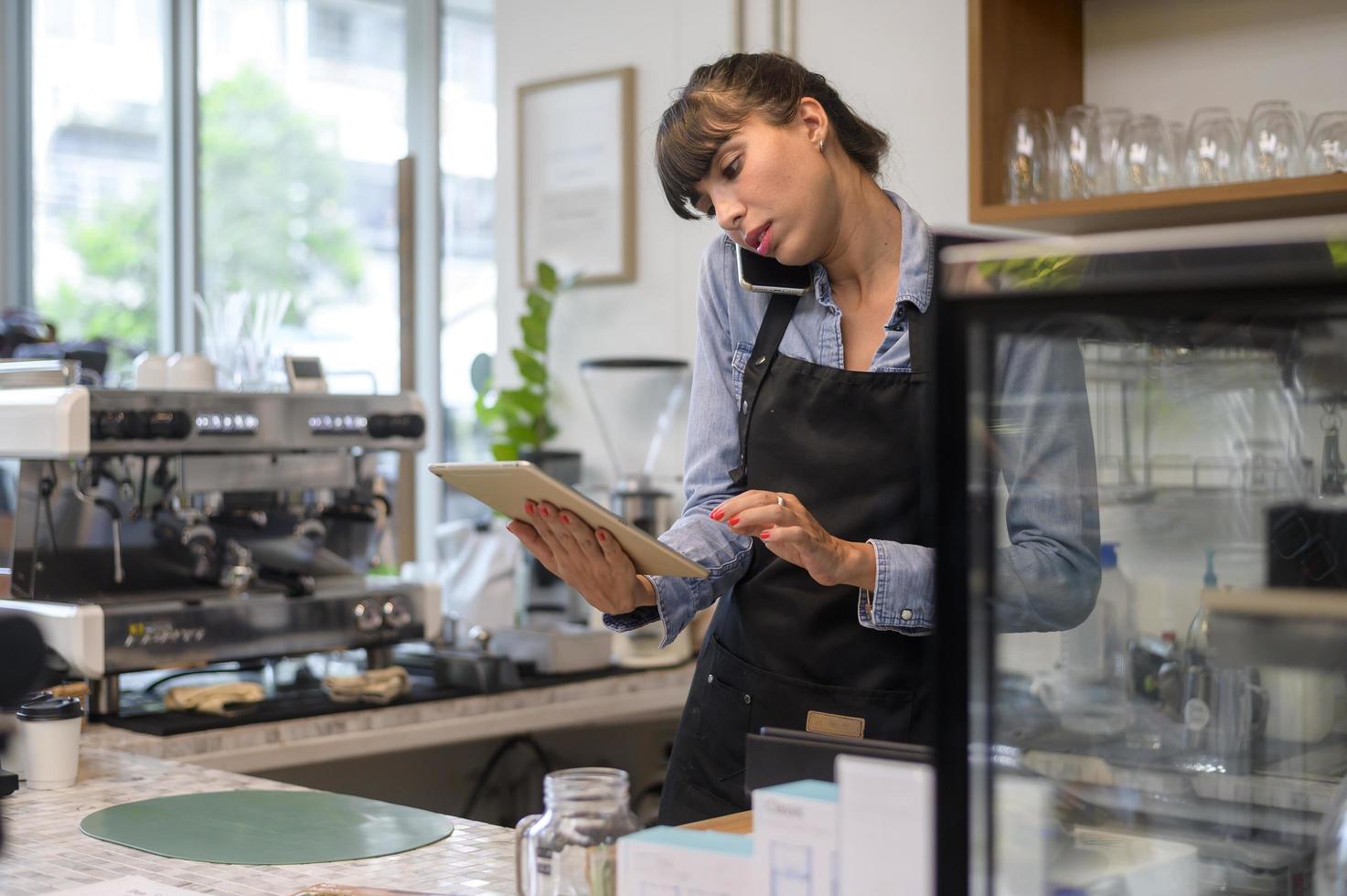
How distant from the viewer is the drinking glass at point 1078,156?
8.21ft

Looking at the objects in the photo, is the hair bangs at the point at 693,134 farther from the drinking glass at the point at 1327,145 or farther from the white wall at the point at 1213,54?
the white wall at the point at 1213,54

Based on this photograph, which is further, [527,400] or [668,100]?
[527,400]

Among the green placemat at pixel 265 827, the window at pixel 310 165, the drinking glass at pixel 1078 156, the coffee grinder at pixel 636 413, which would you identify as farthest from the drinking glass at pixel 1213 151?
the window at pixel 310 165

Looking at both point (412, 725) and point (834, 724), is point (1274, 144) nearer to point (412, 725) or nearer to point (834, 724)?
point (834, 724)

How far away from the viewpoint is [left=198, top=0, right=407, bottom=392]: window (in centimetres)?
480

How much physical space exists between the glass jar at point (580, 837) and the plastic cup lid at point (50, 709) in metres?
0.99

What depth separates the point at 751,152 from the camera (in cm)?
162

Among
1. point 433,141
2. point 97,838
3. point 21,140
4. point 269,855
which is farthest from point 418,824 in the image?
point 21,140

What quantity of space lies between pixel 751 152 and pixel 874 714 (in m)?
0.63

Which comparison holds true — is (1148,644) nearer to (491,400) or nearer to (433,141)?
(491,400)

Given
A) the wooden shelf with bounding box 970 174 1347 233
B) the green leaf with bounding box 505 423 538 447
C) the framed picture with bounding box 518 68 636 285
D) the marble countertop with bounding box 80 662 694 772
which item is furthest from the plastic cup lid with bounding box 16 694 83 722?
the framed picture with bounding box 518 68 636 285

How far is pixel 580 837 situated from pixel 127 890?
0.51 metres

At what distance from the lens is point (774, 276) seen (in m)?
1.72

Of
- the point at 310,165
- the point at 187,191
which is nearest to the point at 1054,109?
the point at 310,165
